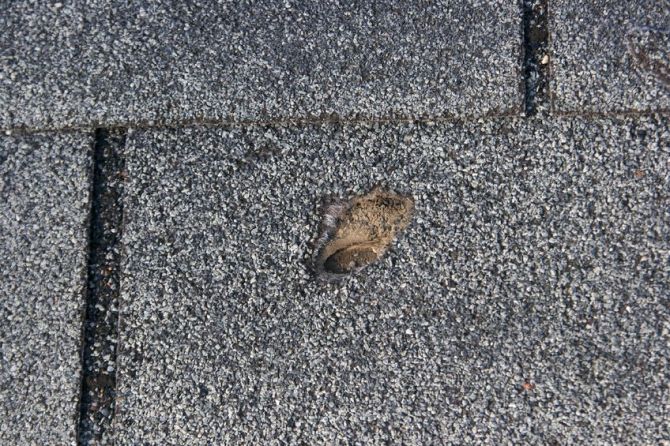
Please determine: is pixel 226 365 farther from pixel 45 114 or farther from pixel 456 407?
pixel 45 114

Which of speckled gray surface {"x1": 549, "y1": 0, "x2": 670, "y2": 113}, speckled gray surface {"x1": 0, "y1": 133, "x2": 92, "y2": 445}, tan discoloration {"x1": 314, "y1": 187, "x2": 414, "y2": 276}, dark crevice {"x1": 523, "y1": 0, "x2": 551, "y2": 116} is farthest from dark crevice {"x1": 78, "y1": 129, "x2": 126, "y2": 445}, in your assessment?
speckled gray surface {"x1": 549, "y1": 0, "x2": 670, "y2": 113}

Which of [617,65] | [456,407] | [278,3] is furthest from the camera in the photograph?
[278,3]

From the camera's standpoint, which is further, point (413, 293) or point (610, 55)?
point (610, 55)

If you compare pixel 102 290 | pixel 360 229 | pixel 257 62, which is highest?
pixel 257 62

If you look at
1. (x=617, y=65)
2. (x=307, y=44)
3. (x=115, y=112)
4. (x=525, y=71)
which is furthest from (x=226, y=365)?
(x=617, y=65)

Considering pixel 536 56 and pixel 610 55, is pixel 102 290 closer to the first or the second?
pixel 536 56

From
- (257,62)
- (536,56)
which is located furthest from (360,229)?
(536,56)

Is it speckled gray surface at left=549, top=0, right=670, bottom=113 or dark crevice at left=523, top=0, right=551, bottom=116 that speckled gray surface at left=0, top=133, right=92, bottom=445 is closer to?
dark crevice at left=523, top=0, right=551, bottom=116
